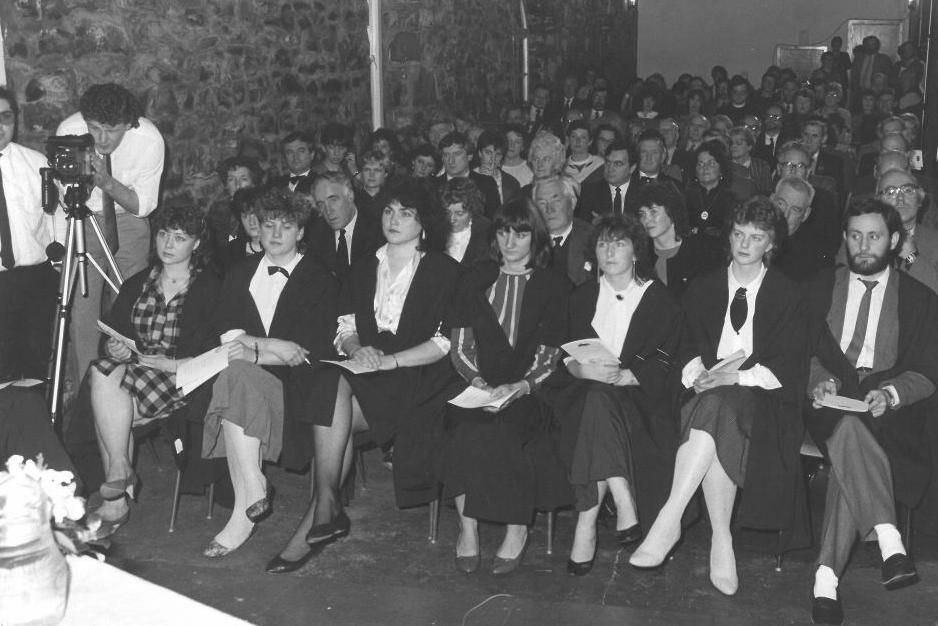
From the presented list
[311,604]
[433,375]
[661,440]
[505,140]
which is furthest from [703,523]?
[505,140]

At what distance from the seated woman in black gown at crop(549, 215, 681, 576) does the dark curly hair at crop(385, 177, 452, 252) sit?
0.62 m

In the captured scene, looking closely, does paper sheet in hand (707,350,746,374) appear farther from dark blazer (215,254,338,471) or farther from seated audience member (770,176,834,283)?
seated audience member (770,176,834,283)

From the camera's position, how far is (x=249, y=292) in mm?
4371

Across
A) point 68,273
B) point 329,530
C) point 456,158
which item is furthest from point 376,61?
point 329,530

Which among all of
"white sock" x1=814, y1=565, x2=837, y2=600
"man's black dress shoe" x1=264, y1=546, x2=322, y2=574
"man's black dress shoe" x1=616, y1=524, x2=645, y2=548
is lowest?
"man's black dress shoe" x1=264, y1=546, x2=322, y2=574

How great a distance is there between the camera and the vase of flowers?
1.88m

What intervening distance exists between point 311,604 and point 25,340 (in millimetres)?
1858

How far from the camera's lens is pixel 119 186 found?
4.83m

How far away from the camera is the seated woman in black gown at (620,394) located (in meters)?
3.83

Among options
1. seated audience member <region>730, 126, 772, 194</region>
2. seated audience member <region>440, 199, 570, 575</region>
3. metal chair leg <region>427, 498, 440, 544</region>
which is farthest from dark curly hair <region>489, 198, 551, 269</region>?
seated audience member <region>730, 126, 772, 194</region>

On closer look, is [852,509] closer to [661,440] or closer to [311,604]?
[661,440]

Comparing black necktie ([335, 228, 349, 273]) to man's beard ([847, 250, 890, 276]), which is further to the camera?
black necktie ([335, 228, 349, 273])

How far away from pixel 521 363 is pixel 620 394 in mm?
421

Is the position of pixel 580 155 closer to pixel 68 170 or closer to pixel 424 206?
pixel 424 206
